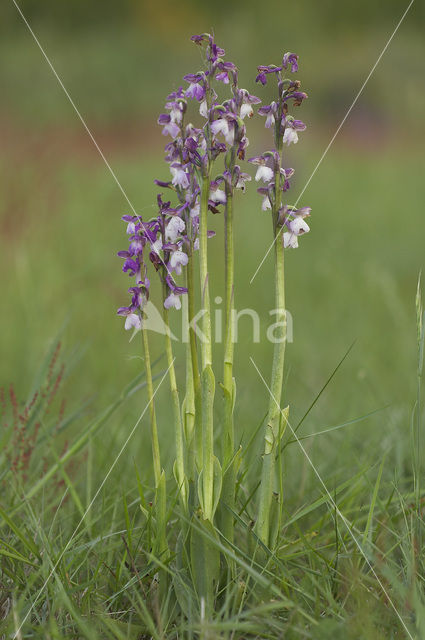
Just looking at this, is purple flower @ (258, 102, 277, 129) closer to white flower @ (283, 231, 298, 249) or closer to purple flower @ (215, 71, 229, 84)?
purple flower @ (215, 71, 229, 84)

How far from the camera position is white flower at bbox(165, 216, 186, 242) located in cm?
106

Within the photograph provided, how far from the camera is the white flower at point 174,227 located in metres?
1.06

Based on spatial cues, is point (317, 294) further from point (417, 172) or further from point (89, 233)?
point (417, 172)

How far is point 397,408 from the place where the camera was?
2.30 meters

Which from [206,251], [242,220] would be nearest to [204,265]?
[206,251]

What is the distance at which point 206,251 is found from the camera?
1.06 m

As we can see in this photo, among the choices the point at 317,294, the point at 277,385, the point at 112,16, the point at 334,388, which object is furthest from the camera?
the point at 112,16

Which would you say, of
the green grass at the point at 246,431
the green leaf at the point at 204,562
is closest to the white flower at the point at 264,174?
the green grass at the point at 246,431

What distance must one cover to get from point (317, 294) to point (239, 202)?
241 cm

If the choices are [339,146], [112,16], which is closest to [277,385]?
[339,146]

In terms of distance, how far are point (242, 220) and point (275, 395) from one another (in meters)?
4.55

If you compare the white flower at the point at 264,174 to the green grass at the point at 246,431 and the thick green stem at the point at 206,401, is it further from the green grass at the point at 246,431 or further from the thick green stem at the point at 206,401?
the green grass at the point at 246,431

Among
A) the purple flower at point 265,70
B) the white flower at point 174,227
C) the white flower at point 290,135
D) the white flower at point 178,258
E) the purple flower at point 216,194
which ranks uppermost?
the purple flower at point 265,70

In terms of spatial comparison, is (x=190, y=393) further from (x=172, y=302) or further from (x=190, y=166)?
(x=190, y=166)
